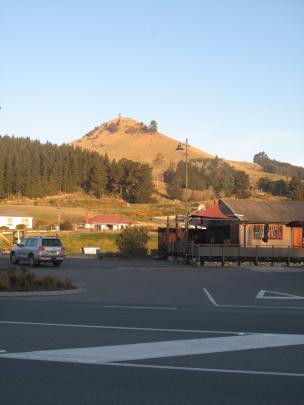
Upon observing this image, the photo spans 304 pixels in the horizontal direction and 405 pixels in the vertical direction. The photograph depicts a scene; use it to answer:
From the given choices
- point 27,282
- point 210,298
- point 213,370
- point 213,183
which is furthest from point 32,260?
point 213,183

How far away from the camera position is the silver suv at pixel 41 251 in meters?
35.2

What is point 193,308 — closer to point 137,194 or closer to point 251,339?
point 251,339

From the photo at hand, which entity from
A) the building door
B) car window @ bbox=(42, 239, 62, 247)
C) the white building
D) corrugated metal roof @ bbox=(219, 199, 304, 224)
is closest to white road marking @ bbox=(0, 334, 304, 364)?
car window @ bbox=(42, 239, 62, 247)

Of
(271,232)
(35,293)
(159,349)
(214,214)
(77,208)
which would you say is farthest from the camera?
(77,208)

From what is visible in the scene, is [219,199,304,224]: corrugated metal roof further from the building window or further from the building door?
the building door

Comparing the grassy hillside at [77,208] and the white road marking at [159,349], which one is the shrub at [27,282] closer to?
the white road marking at [159,349]

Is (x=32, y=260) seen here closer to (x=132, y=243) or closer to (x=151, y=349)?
(x=132, y=243)

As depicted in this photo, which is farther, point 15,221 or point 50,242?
point 15,221

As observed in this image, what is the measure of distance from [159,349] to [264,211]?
33.5m

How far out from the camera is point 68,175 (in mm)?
138125

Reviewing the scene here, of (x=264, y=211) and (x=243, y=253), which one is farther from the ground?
(x=264, y=211)

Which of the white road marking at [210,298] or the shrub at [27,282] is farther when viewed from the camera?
the shrub at [27,282]

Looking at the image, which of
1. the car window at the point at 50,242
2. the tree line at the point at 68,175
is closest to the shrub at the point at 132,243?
the car window at the point at 50,242

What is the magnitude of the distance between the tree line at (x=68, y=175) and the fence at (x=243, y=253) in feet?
295
